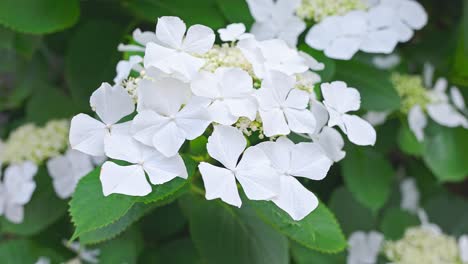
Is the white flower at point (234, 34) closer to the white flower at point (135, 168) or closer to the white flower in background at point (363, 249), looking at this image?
the white flower at point (135, 168)

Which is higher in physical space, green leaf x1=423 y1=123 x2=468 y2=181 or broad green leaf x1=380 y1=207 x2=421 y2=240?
green leaf x1=423 y1=123 x2=468 y2=181

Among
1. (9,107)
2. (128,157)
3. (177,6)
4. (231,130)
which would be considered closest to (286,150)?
(231,130)

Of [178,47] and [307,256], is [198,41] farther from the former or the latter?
[307,256]

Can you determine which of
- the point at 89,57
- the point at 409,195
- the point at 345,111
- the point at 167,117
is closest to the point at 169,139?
the point at 167,117

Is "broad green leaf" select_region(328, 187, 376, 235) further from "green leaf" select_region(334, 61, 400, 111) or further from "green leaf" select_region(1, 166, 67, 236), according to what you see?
"green leaf" select_region(1, 166, 67, 236)

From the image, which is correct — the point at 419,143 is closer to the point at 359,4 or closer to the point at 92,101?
the point at 359,4

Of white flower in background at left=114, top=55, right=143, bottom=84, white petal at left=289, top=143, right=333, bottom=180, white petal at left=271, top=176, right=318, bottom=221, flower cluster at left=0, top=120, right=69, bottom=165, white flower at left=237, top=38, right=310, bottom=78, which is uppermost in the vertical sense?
white flower at left=237, top=38, right=310, bottom=78

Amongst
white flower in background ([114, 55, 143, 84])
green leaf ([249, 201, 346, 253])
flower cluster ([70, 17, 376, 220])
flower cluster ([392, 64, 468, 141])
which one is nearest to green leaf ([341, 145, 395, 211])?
flower cluster ([392, 64, 468, 141])

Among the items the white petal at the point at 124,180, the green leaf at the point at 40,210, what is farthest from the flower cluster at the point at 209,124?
the green leaf at the point at 40,210
